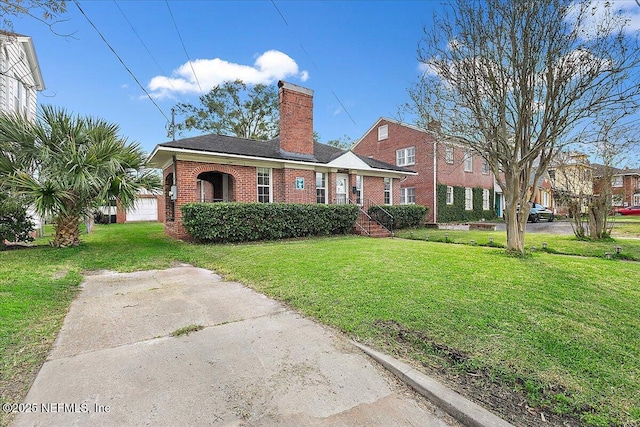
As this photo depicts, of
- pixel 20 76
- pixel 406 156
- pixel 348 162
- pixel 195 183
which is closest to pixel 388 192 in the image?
pixel 348 162

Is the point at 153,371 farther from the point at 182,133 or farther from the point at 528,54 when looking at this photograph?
the point at 182,133

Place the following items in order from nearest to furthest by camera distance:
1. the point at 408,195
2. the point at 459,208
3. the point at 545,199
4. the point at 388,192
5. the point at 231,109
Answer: the point at 388,192, the point at 459,208, the point at 408,195, the point at 231,109, the point at 545,199

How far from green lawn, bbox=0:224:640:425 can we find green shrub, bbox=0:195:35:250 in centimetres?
201

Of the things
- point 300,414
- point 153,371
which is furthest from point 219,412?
point 153,371

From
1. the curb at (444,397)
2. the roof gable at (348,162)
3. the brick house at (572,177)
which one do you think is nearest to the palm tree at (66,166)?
the roof gable at (348,162)

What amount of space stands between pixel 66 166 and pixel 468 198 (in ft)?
80.0

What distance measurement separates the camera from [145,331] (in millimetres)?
3674

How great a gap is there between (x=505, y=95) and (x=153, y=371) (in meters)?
8.21

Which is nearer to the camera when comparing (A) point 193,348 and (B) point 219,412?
(B) point 219,412

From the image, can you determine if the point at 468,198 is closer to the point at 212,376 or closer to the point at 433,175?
the point at 433,175

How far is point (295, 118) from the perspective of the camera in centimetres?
1545

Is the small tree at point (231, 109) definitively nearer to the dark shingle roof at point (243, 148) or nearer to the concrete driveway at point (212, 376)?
the dark shingle roof at point (243, 148)

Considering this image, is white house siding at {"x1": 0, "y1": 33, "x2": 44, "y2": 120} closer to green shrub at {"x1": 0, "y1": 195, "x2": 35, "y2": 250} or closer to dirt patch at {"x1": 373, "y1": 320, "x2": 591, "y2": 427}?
green shrub at {"x1": 0, "y1": 195, "x2": 35, "y2": 250}

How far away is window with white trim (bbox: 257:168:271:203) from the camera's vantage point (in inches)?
564
